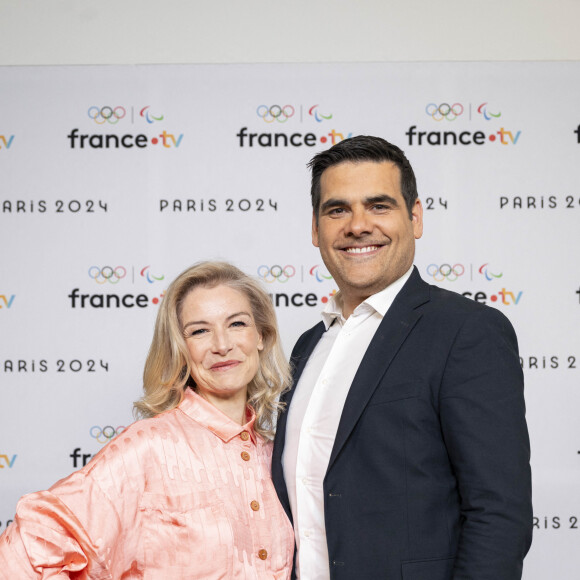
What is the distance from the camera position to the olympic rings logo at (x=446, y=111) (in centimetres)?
294

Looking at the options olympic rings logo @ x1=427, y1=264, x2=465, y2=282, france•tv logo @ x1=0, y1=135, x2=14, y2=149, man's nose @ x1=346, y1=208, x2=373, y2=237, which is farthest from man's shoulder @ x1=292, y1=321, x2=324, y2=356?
france•tv logo @ x1=0, y1=135, x2=14, y2=149

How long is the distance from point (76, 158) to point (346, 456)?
209 cm

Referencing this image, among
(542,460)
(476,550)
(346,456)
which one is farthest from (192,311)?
(542,460)

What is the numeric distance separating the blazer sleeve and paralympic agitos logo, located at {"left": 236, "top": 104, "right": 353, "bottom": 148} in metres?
1.73

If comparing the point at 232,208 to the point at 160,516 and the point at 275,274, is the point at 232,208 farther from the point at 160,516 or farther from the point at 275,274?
the point at 160,516

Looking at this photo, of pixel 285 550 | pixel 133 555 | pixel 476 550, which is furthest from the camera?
pixel 285 550

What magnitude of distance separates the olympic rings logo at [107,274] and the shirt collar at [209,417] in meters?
1.33

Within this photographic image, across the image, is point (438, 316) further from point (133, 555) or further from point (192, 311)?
point (133, 555)

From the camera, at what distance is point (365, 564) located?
58.1 inches

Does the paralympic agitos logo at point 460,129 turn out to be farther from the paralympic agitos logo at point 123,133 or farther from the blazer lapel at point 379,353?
the blazer lapel at point 379,353

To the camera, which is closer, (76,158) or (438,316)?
(438,316)

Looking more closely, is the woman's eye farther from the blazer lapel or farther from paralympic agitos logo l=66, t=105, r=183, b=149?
paralympic agitos logo l=66, t=105, r=183, b=149

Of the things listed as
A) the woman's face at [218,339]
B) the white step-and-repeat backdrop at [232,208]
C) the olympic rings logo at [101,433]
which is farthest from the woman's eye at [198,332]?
the olympic rings logo at [101,433]

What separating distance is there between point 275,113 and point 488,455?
2015 millimetres
